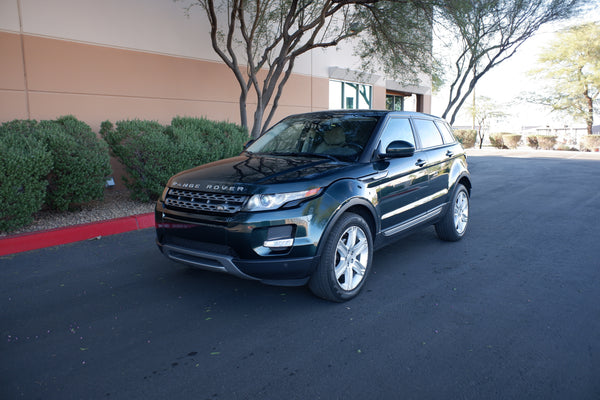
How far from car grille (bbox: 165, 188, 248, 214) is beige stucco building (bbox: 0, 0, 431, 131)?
643 centimetres

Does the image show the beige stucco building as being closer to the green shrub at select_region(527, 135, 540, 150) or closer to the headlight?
the headlight

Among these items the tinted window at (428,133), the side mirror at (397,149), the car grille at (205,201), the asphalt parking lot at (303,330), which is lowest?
the asphalt parking lot at (303,330)

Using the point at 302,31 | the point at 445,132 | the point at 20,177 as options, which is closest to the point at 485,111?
the point at 302,31

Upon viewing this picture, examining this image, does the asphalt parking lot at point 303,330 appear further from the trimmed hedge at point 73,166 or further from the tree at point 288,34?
the tree at point 288,34

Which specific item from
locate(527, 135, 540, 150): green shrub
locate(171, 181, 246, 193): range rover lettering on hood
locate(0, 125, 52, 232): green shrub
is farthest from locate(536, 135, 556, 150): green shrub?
locate(171, 181, 246, 193): range rover lettering on hood

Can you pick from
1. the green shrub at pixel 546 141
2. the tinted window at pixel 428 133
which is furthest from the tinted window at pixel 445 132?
the green shrub at pixel 546 141

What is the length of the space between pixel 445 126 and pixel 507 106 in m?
41.0

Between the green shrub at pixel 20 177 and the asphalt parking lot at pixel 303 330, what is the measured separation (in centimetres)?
66

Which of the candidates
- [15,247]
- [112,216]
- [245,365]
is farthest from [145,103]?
[245,365]

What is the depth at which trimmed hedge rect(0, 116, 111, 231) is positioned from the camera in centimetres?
567

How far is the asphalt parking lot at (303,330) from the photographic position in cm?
272

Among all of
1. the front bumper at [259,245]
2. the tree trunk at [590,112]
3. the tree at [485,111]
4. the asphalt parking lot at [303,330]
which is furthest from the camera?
the tree at [485,111]

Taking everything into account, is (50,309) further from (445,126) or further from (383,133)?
(445,126)

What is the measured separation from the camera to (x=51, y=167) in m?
6.13
